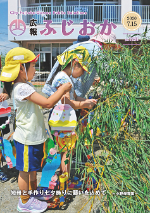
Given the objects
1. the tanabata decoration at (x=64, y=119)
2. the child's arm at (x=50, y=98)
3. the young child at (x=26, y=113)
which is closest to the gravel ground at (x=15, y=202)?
the young child at (x=26, y=113)

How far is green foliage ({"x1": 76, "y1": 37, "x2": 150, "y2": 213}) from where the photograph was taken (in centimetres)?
121

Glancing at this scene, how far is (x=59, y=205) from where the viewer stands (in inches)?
65.5

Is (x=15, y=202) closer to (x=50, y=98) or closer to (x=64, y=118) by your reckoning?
(x=64, y=118)

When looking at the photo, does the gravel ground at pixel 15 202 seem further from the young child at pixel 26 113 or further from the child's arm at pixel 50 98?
the child's arm at pixel 50 98

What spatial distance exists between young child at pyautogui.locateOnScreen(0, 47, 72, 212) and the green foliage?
0.31m

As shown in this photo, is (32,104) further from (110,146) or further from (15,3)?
(15,3)

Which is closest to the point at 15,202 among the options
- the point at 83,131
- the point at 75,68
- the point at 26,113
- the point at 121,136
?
the point at 26,113

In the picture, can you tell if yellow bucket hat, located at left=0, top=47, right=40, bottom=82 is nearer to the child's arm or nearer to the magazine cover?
the magazine cover

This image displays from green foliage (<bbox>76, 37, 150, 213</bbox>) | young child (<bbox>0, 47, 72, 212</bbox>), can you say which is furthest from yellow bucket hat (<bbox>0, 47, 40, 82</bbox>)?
green foliage (<bbox>76, 37, 150, 213</bbox>)

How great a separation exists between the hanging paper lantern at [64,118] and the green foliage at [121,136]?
133mm

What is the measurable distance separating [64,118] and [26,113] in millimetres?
284

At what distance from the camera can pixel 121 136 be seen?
1449 millimetres

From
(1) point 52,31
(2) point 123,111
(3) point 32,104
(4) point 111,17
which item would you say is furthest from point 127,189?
(4) point 111,17

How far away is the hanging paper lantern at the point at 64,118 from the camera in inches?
58.9
